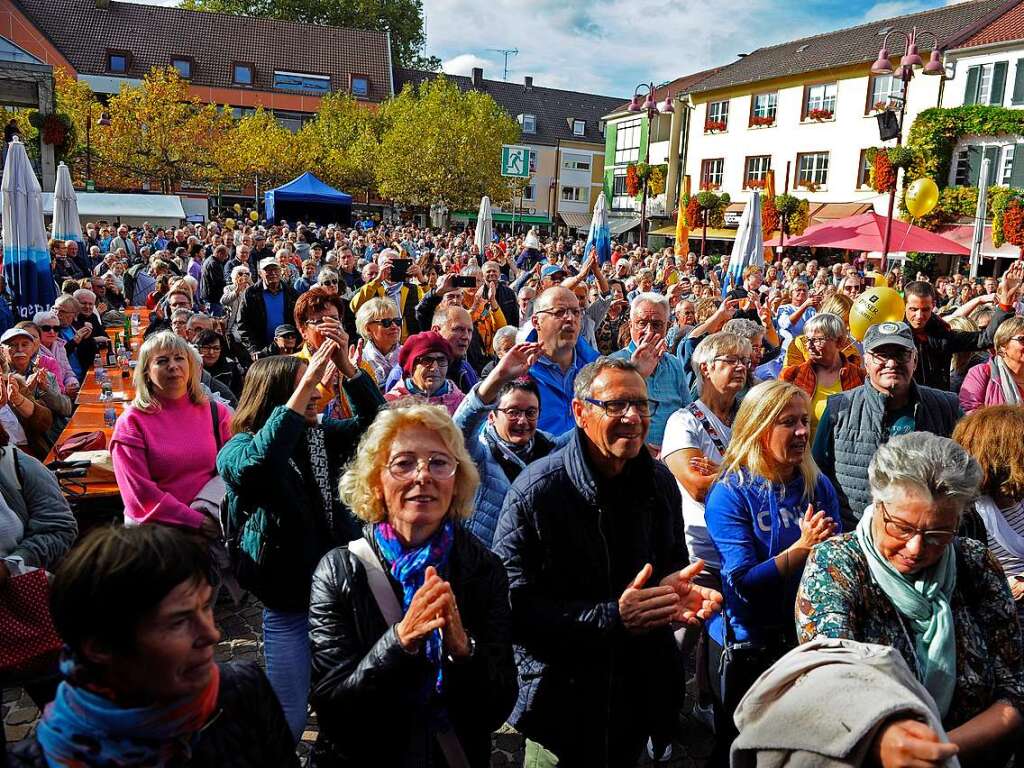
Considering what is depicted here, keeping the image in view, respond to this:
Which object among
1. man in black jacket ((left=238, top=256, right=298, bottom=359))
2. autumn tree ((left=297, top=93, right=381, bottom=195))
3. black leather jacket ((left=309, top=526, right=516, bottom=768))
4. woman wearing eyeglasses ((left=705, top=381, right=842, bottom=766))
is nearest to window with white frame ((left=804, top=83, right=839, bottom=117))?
autumn tree ((left=297, top=93, right=381, bottom=195))

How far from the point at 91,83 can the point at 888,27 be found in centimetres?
4525

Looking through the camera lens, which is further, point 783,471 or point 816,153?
point 816,153

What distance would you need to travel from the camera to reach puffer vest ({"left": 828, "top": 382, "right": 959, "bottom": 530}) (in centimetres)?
358

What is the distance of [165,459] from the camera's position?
12.0 feet

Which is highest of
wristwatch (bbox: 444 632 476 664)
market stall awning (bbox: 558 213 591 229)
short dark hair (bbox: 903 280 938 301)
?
market stall awning (bbox: 558 213 591 229)

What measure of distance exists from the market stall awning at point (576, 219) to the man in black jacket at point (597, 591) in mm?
54603

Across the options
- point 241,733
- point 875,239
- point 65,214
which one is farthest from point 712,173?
point 241,733

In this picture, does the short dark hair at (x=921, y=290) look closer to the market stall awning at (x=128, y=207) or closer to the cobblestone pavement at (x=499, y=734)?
the cobblestone pavement at (x=499, y=734)

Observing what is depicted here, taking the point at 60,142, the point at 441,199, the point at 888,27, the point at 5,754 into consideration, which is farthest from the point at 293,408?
the point at 441,199

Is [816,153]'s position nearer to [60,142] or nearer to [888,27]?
[888,27]

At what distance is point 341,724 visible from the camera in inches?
A: 84.7

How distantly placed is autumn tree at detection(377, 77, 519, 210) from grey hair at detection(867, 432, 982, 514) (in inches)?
1584

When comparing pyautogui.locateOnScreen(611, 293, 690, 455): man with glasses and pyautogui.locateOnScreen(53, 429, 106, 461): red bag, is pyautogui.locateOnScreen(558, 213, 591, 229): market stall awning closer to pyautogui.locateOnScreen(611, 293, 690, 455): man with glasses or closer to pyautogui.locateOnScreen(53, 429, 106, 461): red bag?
pyautogui.locateOnScreen(611, 293, 690, 455): man with glasses

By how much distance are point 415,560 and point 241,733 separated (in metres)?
0.70
